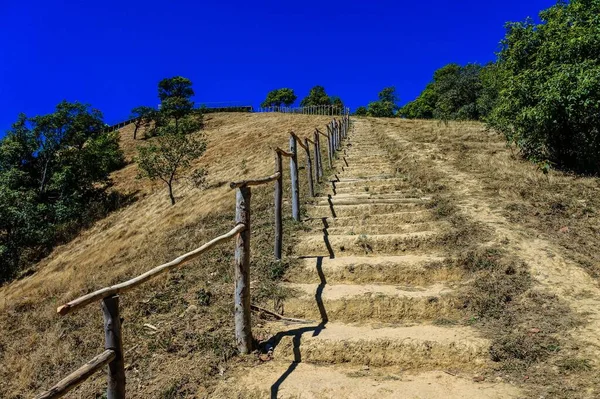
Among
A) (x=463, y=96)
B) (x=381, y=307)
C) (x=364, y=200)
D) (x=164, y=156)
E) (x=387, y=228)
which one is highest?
(x=463, y=96)

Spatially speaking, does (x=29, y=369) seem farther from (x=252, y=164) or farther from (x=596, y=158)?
(x=252, y=164)

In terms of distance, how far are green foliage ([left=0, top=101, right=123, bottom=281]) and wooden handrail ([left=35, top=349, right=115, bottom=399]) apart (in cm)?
1663

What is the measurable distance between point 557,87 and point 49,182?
24038 millimetres

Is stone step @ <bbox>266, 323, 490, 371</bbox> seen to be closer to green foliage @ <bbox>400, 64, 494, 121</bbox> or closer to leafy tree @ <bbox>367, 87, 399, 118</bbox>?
green foliage @ <bbox>400, 64, 494, 121</bbox>

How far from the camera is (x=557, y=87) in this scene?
25.3ft

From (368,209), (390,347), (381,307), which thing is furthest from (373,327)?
(368,209)

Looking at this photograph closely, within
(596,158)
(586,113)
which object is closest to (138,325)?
(586,113)

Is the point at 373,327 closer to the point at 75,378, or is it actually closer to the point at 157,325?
the point at 157,325

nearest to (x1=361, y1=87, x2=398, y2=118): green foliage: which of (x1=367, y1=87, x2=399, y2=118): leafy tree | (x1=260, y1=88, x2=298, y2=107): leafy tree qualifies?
(x1=367, y1=87, x2=399, y2=118): leafy tree

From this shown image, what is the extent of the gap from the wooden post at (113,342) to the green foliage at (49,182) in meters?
16.5

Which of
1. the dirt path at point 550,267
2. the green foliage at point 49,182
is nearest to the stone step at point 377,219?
the dirt path at point 550,267

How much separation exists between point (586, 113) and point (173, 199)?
13.8 metres

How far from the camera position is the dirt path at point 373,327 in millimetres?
3365

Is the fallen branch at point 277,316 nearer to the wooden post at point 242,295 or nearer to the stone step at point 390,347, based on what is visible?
the stone step at point 390,347
